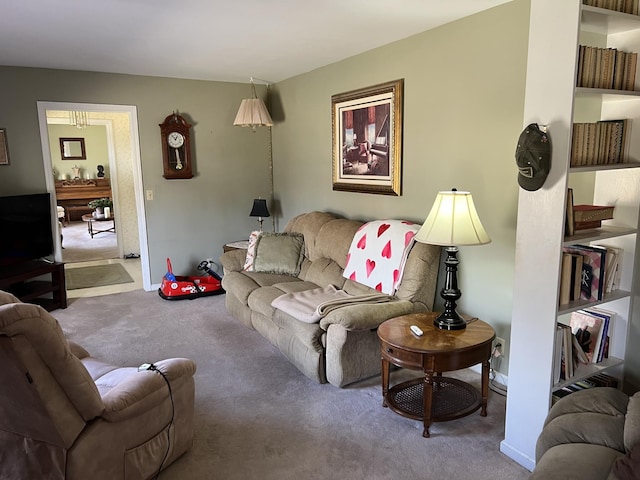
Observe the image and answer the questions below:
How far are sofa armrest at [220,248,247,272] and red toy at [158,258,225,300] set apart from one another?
689 millimetres

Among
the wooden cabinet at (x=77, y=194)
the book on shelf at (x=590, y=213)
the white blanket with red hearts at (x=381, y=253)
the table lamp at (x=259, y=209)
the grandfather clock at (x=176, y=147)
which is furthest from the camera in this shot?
the wooden cabinet at (x=77, y=194)

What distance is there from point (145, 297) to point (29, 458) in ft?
11.1

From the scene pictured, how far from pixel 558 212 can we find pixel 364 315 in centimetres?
130

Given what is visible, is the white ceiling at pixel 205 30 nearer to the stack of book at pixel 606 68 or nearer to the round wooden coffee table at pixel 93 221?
the stack of book at pixel 606 68

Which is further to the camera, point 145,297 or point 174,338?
point 145,297

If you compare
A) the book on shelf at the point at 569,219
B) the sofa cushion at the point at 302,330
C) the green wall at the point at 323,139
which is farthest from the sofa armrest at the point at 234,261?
the book on shelf at the point at 569,219

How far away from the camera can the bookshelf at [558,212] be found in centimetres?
198

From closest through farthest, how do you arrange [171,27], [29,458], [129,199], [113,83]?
[29,458]
[171,27]
[113,83]
[129,199]

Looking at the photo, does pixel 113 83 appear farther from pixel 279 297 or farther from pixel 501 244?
pixel 501 244

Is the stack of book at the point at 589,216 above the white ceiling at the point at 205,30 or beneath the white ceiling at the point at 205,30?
beneath

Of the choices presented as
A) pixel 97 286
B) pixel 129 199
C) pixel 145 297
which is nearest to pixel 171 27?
pixel 145 297

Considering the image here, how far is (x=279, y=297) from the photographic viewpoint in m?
3.55

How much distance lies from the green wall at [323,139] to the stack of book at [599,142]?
1.96 feet

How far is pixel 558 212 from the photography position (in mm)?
2025
